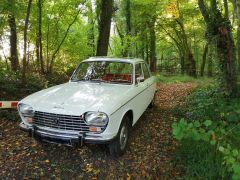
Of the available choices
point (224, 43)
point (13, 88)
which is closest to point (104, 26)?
point (13, 88)

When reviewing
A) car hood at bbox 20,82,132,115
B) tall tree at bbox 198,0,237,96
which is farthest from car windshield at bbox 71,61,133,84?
tall tree at bbox 198,0,237,96

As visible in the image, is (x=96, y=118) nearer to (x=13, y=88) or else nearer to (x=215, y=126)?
(x=215, y=126)

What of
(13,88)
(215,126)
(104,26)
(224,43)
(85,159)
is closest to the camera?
(215,126)

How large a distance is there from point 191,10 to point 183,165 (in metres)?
15.6

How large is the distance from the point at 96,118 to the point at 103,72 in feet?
7.26

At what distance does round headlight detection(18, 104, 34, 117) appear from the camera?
4770mm

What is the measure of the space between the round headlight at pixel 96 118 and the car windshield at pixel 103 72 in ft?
5.80

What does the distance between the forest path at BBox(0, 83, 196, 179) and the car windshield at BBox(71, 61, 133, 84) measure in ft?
4.49

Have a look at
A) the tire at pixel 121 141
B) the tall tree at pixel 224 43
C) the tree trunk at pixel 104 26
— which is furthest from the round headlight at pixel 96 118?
the tree trunk at pixel 104 26

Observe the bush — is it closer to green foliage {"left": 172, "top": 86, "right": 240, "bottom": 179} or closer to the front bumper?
the front bumper

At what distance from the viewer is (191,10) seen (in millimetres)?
18328

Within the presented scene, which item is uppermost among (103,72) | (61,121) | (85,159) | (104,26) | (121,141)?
(104,26)

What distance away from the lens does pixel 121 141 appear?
5.04 meters

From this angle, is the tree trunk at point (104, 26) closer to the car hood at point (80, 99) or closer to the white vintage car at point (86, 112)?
the white vintage car at point (86, 112)
